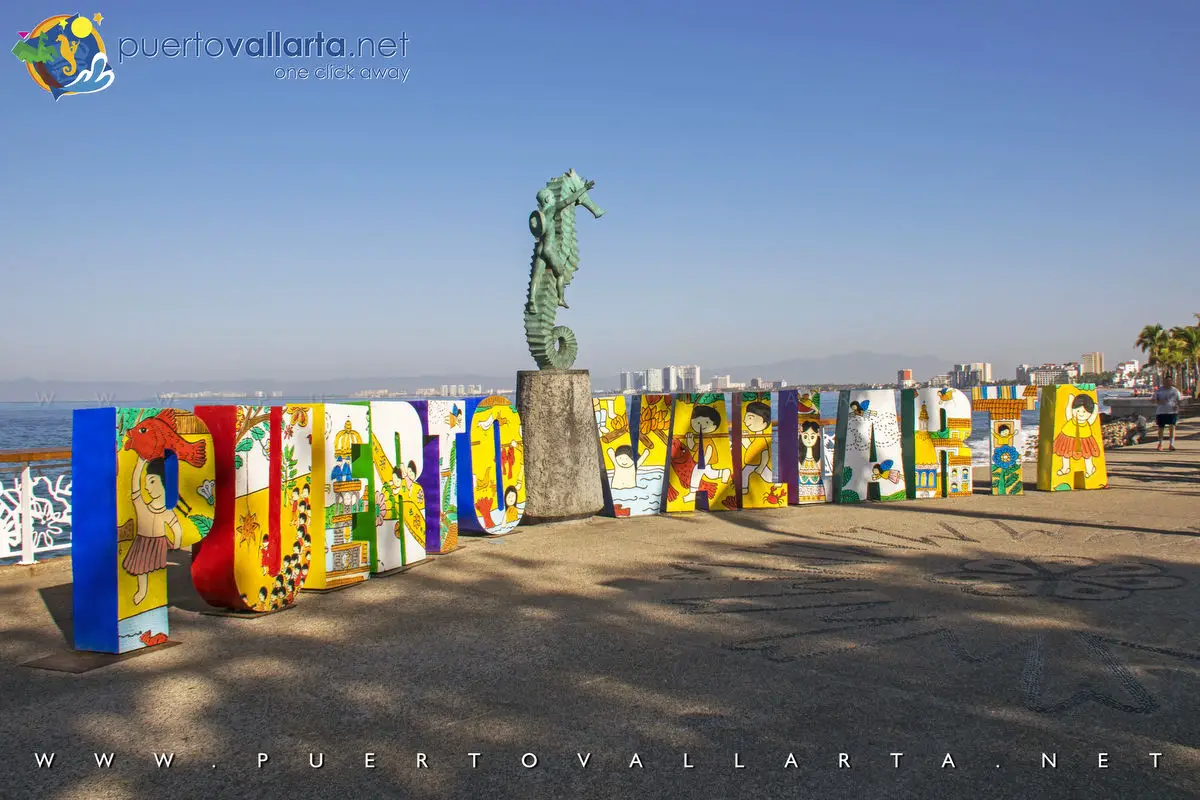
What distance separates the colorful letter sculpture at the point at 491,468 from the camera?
10.3 metres

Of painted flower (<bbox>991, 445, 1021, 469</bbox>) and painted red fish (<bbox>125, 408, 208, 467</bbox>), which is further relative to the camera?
painted flower (<bbox>991, 445, 1021, 469</bbox>)

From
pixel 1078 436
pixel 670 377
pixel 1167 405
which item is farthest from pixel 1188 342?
pixel 1078 436

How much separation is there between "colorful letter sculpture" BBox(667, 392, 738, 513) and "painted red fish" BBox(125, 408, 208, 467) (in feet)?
22.8

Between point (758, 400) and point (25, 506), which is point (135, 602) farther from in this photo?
point (758, 400)

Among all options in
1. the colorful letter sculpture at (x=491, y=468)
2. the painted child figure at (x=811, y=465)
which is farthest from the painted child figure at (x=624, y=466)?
the painted child figure at (x=811, y=465)

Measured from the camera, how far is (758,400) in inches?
485

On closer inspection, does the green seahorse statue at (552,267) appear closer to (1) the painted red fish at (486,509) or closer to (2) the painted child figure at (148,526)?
(1) the painted red fish at (486,509)

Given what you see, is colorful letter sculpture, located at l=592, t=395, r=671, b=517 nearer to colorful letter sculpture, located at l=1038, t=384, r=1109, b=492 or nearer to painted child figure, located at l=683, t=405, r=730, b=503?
painted child figure, located at l=683, t=405, r=730, b=503

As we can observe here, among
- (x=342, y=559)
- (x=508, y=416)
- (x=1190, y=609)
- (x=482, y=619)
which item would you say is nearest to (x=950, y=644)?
(x=1190, y=609)

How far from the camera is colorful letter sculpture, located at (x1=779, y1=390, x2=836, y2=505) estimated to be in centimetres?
1240

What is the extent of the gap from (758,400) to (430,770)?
9.21 metres

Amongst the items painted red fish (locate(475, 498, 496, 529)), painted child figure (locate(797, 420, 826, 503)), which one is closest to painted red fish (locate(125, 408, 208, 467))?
painted red fish (locate(475, 498, 496, 529))

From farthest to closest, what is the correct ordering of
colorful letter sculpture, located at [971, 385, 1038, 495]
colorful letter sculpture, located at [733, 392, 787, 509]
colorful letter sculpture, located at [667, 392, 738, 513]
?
1. colorful letter sculpture, located at [971, 385, 1038, 495]
2. colorful letter sculpture, located at [733, 392, 787, 509]
3. colorful letter sculpture, located at [667, 392, 738, 513]

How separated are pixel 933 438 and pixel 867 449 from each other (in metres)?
1.14
